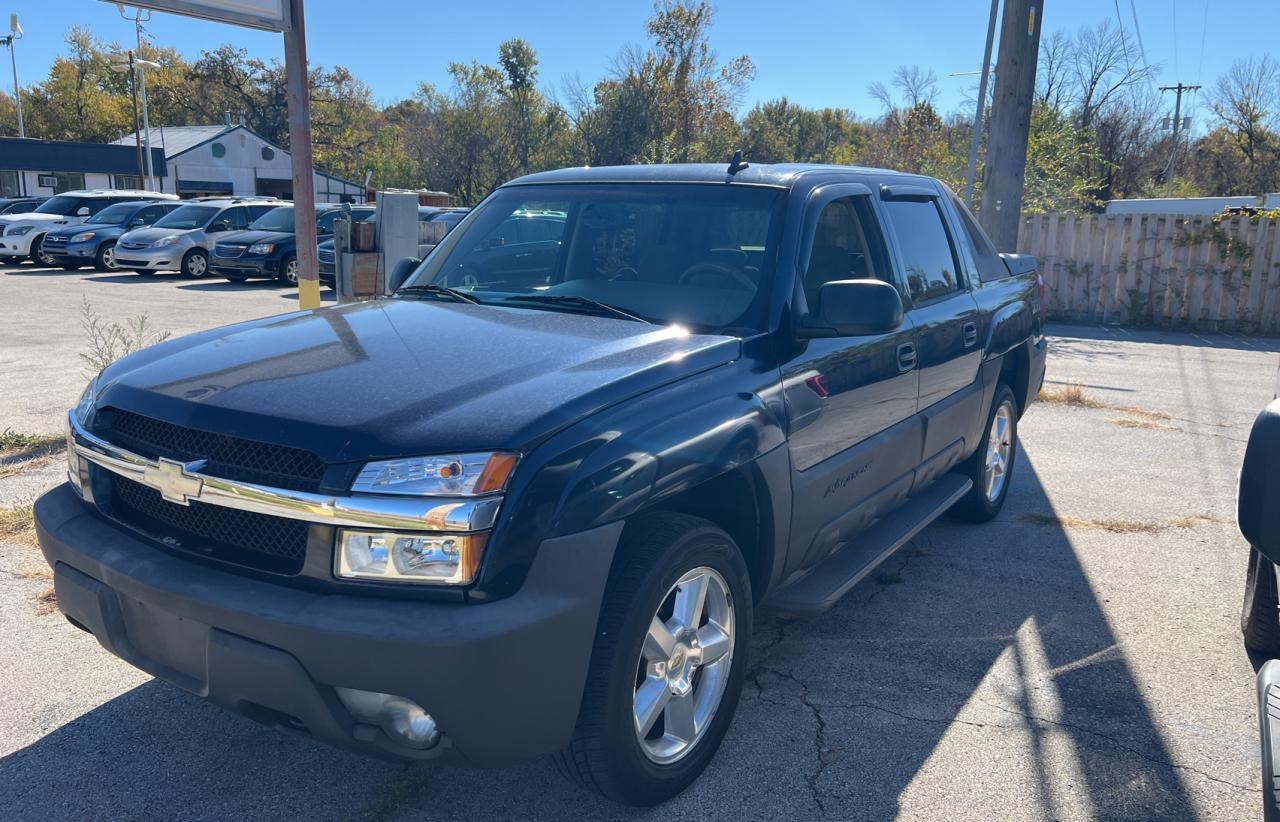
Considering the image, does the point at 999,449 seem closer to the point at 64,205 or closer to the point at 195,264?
the point at 195,264

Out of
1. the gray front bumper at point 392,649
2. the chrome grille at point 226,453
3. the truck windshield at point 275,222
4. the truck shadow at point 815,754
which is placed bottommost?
the truck shadow at point 815,754

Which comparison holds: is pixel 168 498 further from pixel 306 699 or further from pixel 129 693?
pixel 129 693

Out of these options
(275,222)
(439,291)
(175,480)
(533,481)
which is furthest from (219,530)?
(275,222)

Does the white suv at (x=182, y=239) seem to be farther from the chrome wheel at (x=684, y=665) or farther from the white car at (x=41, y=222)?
the chrome wheel at (x=684, y=665)

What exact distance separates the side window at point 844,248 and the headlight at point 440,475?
1.61m

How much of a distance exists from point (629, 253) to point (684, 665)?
5.33 ft

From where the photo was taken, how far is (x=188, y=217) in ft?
68.7

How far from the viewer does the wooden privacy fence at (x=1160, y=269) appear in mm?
13914

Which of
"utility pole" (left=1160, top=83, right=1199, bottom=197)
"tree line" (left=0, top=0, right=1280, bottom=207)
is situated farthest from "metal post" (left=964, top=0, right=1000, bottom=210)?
"utility pole" (left=1160, top=83, right=1199, bottom=197)

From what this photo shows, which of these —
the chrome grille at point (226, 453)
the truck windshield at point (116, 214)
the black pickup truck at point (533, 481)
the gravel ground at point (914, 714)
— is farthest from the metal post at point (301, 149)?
the truck windshield at point (116, 214)

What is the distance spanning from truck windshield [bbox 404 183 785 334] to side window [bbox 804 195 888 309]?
8.3 inches

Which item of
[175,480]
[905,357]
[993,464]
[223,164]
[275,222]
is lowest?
[993,464]

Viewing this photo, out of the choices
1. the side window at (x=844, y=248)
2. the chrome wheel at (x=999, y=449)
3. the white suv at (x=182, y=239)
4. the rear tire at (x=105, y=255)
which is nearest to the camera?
the side window at (x=844, y=248)

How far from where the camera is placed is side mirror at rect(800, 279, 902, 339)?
331 cm
